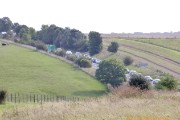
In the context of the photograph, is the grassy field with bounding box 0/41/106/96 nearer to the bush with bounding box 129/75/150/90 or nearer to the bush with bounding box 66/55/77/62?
the bush with bounding box 66/55/77/62

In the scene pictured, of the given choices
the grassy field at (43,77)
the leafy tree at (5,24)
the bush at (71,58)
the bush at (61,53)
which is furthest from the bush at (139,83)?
the leafy tree at (5,24)

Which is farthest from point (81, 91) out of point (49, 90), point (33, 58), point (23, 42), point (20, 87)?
point (23, 42)

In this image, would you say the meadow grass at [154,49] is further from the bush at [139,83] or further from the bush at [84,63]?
the bush at [139,83]

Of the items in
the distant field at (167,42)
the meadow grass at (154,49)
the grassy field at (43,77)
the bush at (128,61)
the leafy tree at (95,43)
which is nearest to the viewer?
the grassy field at (43,77)

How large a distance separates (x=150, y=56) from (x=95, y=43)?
16.3m

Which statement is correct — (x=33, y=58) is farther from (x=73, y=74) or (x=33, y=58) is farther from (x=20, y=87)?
(x=20, y=87)

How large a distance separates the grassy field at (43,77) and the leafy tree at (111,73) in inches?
57.8

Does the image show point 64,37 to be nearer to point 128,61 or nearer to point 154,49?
point 154,49

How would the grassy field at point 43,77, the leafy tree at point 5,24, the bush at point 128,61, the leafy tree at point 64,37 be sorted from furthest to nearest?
the leafy tree at point 5,24 → the leafy tree at point 64,37 → the bush at point 128,61 → the grassy field at point 43,77

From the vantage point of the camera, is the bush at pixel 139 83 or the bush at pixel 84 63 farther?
the bush at pixel 84 63

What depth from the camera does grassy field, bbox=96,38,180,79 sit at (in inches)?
3437

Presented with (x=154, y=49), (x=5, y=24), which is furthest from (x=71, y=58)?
(x=5, y=24)

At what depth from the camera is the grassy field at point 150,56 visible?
87306 millimetres

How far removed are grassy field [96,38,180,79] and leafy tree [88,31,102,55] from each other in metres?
1.82
